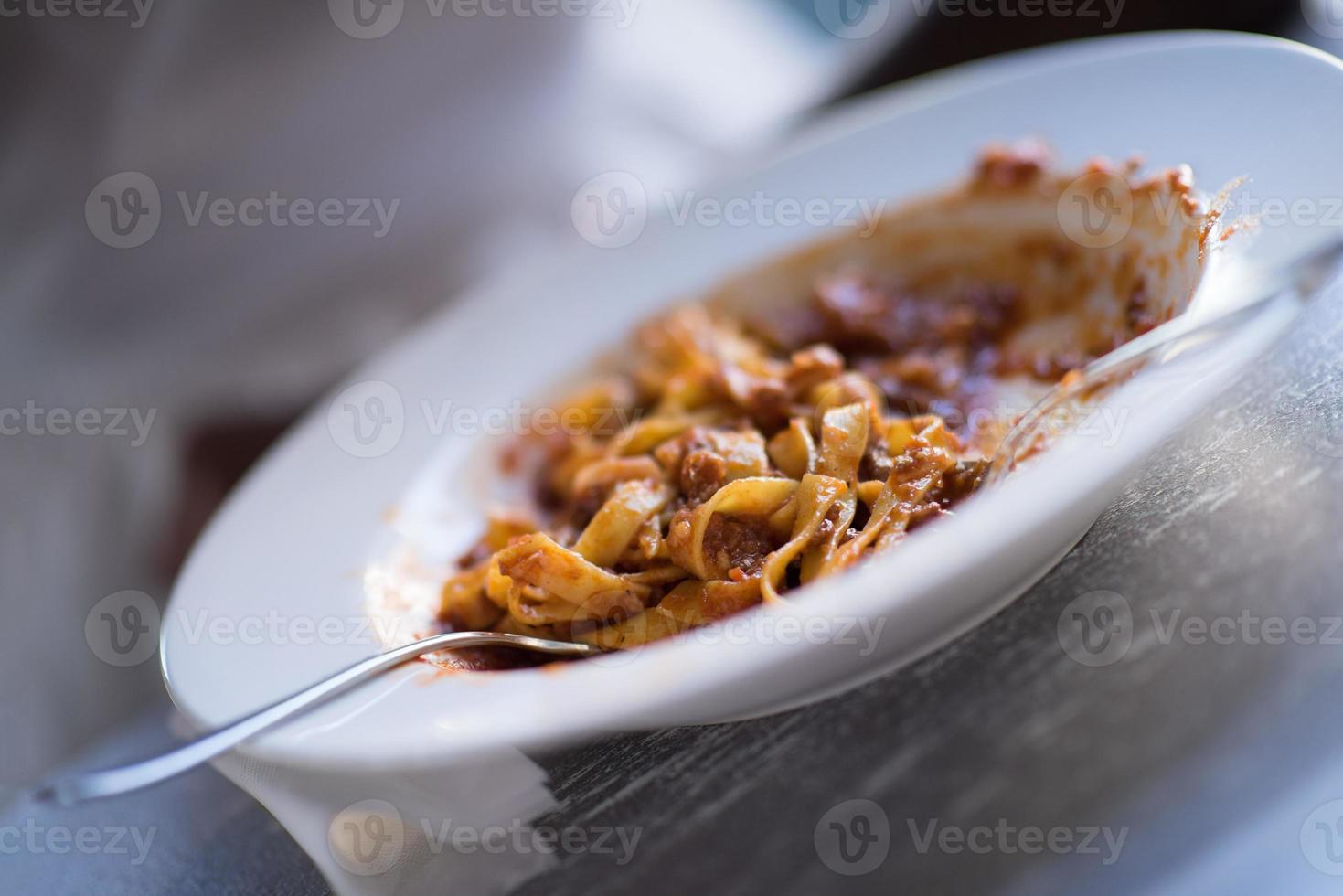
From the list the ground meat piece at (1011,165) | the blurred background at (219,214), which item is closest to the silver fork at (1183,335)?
the ground meat piece at (1011,165)

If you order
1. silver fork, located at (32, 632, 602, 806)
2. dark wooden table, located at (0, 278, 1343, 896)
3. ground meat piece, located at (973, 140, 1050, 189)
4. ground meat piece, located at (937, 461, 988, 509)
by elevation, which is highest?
ground meat piece, located at (973, 140, 1050, 189)

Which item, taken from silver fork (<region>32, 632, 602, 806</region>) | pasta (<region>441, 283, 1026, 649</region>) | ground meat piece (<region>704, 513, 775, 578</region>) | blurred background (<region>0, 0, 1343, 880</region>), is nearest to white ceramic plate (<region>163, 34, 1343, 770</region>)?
silver fork (<region>32, 632, 602, 806</region>)

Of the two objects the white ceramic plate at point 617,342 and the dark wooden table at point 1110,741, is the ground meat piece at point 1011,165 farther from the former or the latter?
the dark wooden table at point 1110,741

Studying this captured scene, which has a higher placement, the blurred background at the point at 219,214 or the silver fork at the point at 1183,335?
the blurred background at the point at 219,214

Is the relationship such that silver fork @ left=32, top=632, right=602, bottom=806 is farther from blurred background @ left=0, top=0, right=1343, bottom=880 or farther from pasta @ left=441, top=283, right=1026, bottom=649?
blurred background @ left=0, top=0, right=1343, bottom=880

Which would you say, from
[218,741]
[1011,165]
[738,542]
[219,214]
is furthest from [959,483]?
[219,214]

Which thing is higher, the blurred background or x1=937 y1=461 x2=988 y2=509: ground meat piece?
the blurred background

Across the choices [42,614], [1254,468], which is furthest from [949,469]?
[42,614]
